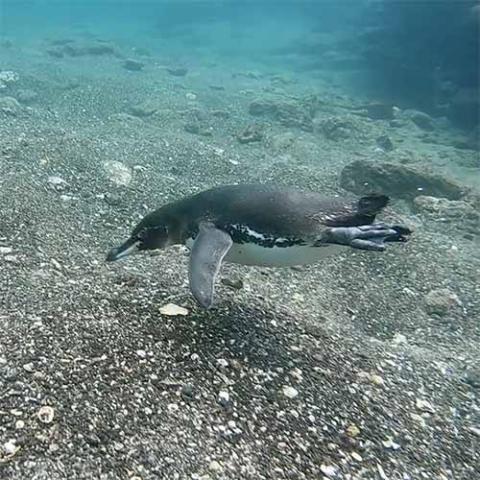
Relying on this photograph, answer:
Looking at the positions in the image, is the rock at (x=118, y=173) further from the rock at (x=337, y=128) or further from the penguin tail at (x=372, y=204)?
the rock at (x=337, y=128)

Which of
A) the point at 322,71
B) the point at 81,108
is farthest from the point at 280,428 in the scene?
the point at 322,71

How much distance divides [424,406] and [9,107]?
44.0 feet

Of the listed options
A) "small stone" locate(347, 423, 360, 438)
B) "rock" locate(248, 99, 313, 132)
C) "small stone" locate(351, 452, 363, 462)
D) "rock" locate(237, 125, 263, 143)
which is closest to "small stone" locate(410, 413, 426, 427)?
"small stone" locate(347, 423, 360, 438)

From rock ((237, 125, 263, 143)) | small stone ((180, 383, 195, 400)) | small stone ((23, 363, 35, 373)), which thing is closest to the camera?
small stone ((23, 363, 35, 373))

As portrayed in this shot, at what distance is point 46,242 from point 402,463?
4.43 metres

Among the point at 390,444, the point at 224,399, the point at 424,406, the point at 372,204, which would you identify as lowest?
the point at 424,406

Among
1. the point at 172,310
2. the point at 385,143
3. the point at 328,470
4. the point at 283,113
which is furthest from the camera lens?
the point at 283,113

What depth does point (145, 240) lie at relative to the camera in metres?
4.90

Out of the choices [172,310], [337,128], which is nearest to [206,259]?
[172,310]

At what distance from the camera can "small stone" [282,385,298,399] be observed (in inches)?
160

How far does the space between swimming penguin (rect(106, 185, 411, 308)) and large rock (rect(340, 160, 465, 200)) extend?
695 centimetres

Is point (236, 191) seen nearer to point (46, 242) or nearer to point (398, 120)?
point (46, 242)

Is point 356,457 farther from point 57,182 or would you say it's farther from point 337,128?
point 337,128

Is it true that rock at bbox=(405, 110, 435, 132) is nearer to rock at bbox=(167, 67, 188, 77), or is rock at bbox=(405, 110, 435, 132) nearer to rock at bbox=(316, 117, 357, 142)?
rock at bbox=(316, 117, 357, 142)
